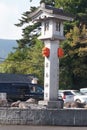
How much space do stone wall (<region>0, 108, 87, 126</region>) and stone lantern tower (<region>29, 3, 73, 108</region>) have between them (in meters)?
2.53

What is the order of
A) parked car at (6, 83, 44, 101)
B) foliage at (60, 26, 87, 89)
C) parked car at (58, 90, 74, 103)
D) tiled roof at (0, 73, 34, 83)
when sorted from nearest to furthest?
parked car at (6, 83, 44, 101) < parked car at (58, 90, 74, 103) < tiled roof at (0, 73, 34, 83) < foliage at (60, 26, 87, 89)

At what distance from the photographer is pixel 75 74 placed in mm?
49594

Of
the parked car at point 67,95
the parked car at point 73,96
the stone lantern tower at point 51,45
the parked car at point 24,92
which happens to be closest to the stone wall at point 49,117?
the stone lantern tower at point 51,45

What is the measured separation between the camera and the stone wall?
70.7 ft

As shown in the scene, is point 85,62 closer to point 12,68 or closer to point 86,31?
point 86,31

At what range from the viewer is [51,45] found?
25.2 meters

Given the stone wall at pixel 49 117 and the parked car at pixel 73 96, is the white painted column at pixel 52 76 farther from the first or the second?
the parked car at pixel 73 96

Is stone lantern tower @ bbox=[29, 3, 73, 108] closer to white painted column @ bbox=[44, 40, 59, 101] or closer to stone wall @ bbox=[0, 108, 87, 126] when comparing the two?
white painted column @ bbox=[44, 40, 59, 101]

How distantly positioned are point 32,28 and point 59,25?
36.7 meters

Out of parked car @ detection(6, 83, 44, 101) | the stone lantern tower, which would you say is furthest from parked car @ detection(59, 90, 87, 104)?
the stone lantern tower

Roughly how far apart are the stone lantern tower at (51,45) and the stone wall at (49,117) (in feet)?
8.30

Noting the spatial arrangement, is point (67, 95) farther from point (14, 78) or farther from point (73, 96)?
point (14, 78)

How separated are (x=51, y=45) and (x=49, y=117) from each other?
4931mm

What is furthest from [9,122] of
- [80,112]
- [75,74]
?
[75,74]
